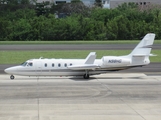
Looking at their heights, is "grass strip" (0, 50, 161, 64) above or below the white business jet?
below

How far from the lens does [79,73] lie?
130 feet

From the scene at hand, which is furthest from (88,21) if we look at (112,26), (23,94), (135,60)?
(23,94)

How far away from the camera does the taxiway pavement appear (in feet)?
74.1

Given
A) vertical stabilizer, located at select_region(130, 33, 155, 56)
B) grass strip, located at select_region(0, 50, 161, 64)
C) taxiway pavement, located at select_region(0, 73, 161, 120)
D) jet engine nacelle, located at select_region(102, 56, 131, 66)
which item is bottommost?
grass strip, located at select_region(0, 50, 161, 64)

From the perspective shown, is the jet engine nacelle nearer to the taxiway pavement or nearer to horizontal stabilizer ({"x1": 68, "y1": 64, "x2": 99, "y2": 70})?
horizontal stabilizer ({"x1": 68, "y1": 64, "x2": 99, "y2": 70})

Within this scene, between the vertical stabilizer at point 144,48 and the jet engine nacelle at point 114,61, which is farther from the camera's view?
the vertical stabilizer at point 144,48

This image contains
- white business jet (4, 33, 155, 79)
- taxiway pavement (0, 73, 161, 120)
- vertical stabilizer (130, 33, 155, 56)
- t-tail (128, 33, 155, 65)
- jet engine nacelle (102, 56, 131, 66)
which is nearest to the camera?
taxiway pavement (0, 73, 161, 120)

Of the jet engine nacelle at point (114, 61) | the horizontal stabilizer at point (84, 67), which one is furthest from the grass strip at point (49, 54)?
the jet engine nacelle at point (114, 61)

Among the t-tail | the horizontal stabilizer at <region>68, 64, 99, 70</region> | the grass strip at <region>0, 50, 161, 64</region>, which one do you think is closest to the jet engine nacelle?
the t-tail

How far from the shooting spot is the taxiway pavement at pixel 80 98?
2259cm

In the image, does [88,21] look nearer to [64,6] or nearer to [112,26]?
[112,26]

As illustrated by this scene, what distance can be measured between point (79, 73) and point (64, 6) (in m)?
110

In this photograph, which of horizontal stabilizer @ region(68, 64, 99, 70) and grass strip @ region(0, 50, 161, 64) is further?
grass strip @ region(0, 50, 161, 64)

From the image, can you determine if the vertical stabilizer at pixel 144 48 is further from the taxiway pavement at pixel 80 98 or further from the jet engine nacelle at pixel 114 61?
the taxiway pavement at pixel 80 98
